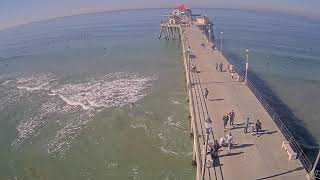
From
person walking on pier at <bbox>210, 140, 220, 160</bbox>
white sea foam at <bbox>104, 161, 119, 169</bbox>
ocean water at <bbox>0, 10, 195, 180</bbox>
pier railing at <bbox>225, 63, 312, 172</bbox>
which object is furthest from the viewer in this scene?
ocean water at <bbox>0, 10, 195, 180</bbox>

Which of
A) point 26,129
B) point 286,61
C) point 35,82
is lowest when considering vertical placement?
point 26,129

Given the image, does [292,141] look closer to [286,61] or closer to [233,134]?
[233,134]

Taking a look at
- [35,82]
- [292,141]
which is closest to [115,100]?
[35,82]

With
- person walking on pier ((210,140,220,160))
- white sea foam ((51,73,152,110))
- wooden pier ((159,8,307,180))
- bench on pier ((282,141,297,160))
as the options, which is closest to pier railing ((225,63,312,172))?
bench on pier ((282,141,297,160))

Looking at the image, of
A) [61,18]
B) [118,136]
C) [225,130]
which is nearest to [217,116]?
[225,130]

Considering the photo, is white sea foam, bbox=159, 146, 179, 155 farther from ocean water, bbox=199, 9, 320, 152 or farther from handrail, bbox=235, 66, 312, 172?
ocean water, bbox=199, 9, 320, 152

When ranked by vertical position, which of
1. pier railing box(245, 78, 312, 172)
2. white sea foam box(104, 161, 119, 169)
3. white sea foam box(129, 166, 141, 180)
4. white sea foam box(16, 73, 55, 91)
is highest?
white sea foam box(16, 73, 55, 91)
